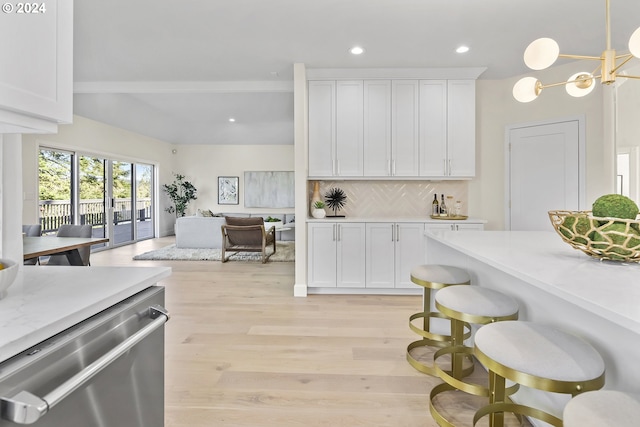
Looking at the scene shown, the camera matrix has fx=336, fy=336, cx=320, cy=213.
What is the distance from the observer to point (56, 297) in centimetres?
88

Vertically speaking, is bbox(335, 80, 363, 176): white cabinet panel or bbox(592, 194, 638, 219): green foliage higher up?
bbox(335, 80, 363, 176): white cabinet panel

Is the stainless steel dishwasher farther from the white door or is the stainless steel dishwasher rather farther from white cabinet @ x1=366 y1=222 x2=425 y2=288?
the white door

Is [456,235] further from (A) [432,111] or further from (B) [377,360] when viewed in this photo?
(A) [432,111]

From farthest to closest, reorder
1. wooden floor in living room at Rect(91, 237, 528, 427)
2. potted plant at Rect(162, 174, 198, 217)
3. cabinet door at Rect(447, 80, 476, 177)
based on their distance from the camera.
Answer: potted plant at Rect(162, 174, 198, 217), cabinet door at Rect(447, 80, 476, 177), wooden floor in living room at Rect(91, 237, 528, 427)

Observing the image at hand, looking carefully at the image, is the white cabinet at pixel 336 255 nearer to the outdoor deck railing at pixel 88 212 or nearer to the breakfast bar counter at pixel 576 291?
the breakfast bar counter at pixel 576 291

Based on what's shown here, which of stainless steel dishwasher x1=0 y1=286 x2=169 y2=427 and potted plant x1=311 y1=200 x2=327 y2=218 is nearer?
stainless steel dishwasher x1=0 y1=286 x2=169 y2=427

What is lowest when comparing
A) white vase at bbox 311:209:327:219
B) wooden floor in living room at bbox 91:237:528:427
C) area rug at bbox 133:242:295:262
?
wooden floor in living room at bbox 91:237:528:427

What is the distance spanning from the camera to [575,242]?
1418 mm

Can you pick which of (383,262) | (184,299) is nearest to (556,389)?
(383,262)

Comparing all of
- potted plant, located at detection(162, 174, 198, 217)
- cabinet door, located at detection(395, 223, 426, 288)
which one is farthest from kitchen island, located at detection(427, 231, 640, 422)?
potted plant, located at detection(162, 174, 198, 217)

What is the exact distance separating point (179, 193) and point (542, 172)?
8.45m

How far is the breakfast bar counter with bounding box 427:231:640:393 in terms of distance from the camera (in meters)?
0.91

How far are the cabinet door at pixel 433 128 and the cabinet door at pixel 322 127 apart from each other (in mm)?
1058

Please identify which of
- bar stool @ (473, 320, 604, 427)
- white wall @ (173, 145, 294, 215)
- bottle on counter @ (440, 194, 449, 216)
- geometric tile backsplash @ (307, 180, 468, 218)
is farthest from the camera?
white wall @ (173, 145, 294, 215)
